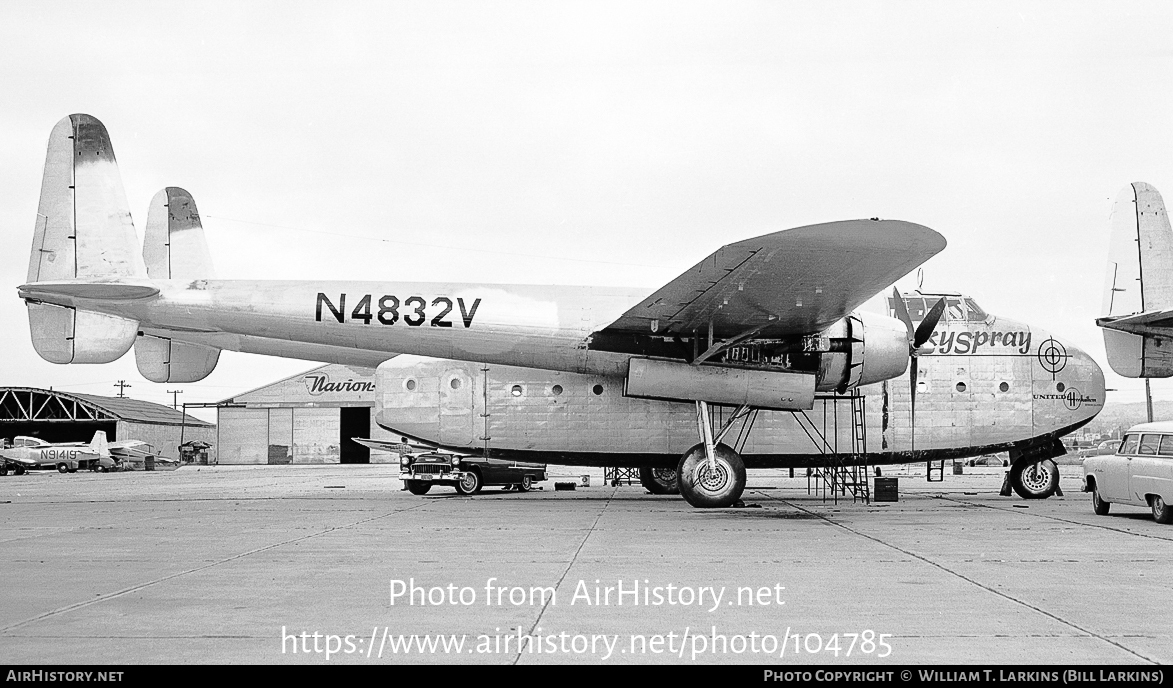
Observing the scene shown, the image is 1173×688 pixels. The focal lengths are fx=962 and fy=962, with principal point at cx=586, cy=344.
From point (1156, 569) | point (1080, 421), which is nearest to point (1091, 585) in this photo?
point (1156, 569)

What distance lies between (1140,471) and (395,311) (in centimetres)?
1283

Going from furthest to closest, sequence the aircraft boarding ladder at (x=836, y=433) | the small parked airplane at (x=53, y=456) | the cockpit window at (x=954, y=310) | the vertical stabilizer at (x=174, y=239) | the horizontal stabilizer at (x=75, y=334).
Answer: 1. the small parked airplane at (x=53, y=456)
2. the vertical stabilizer at (x=174, y=239)
3. the cockpit window at (x=954, y=310)
4. the aircraft boarding ladder at (x=836, y=433)
5. the horizontal stabilizer at (x=75, y=334)

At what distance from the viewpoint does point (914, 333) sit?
20.2 m

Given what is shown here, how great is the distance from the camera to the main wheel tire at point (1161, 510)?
14.4 meters

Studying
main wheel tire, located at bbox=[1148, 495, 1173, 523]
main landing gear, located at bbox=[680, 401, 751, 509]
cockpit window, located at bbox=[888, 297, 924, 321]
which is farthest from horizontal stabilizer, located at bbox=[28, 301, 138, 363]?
main wheel tire, located at bbox=[1148, 495, 1173, 523]

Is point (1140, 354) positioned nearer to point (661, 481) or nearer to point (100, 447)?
point (661, 481)

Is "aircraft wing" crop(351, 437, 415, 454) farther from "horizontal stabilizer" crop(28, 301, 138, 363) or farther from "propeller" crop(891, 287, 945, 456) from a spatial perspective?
"propeller" crop(891, 287, 945, 456)

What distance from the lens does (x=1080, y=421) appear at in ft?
68.5

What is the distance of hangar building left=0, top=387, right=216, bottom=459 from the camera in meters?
66.8

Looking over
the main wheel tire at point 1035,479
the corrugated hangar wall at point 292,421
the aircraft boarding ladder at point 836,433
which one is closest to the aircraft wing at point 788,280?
the aircraft boarding ladder at point 836,433

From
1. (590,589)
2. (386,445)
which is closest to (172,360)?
(386,445)

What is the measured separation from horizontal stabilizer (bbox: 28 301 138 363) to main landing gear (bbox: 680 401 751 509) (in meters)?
11.5

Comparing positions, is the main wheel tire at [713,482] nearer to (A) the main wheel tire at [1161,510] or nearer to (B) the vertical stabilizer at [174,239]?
(A) the main wheel tire at [1161,510]
